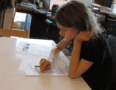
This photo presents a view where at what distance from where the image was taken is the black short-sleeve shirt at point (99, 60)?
29.7 inches

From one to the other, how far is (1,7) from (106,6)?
2.61 meters

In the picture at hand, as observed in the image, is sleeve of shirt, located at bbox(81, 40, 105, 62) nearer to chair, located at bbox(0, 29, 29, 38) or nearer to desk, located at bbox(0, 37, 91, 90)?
desk, located at bbox(0, 37, 91, 90)

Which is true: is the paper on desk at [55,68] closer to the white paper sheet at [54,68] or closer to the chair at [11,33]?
the white paper sheet at [54,68]

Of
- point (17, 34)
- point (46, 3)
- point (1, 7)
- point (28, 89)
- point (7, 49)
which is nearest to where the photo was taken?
point (28, 89)

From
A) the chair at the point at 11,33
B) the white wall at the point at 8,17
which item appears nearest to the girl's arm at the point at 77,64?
the chair at the point at 11,33

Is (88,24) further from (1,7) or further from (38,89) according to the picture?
(1,7)

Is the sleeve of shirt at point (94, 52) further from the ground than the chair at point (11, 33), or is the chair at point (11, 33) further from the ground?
the sleeve of shirt at point (94, 52)

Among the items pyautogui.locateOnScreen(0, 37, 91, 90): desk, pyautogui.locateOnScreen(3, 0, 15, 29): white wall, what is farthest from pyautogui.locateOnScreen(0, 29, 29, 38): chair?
pyautogui.locateOnScreen(3, 0, 15, 29): white wall

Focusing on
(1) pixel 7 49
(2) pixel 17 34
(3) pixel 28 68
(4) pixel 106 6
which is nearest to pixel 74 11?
(3) pixel 28 68

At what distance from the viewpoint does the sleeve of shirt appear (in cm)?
75

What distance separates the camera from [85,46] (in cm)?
83

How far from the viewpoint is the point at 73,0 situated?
812mm

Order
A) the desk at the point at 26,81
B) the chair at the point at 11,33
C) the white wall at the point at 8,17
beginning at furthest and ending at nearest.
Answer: the white wall at the point at 8,17
the chair at the point at 11,33
the desk at the point at 26,81

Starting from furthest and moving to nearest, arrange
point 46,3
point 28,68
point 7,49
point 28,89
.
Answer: point 46,3, point 7,49, point 28,68, point 28,89
